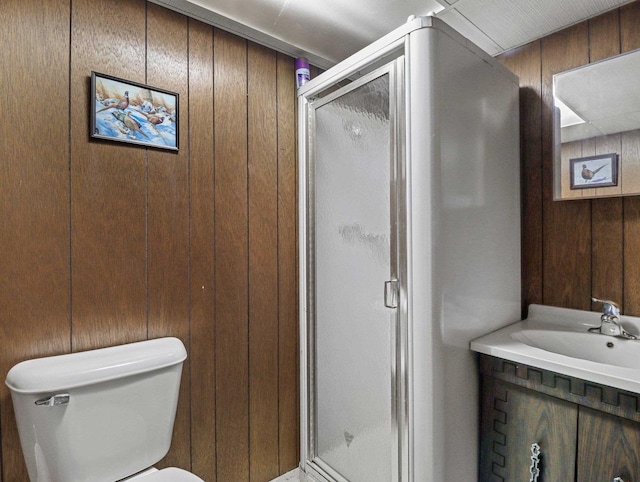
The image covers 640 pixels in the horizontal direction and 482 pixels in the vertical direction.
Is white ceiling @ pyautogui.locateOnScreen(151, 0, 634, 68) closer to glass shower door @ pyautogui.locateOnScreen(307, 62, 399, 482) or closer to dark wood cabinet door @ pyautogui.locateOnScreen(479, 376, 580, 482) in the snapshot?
glass shower door @ pyautogui.locateOnScreen(307, 62, 399, 482)

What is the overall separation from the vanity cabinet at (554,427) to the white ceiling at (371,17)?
1294 millimetres

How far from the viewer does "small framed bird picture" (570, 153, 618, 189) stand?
130cm

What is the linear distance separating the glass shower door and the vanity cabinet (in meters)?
0.34

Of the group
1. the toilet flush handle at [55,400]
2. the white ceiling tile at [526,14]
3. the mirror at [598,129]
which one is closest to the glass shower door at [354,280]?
the white ceiling tile at [526,14]

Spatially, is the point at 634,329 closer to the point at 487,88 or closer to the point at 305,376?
the point at 487,88

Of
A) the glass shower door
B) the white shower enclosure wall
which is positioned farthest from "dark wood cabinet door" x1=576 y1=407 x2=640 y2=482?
the glass shower door

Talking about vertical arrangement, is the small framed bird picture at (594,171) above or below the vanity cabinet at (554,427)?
above

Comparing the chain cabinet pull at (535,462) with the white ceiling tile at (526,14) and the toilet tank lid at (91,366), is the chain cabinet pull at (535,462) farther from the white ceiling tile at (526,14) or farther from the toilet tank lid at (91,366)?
the white ceiling tile at (526,14)

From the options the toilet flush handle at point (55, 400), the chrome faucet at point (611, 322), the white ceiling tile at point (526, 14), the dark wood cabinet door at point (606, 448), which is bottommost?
the dark wood cabinet door at point (606, 448)

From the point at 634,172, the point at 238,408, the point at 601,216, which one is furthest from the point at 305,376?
the point at 634,172

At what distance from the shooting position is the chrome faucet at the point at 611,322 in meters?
1.25

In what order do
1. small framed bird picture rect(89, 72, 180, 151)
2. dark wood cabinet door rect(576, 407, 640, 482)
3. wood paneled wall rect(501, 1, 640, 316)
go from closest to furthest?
dark wood cabinet door rect(576, 407, 640, 482)
small framed bird picture rect(89, 72, 180, 151)
wood paneled wall rect(501, 1, 640, 316)

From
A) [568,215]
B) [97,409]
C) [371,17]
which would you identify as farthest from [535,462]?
[371,17]

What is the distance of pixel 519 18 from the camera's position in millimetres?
1392
